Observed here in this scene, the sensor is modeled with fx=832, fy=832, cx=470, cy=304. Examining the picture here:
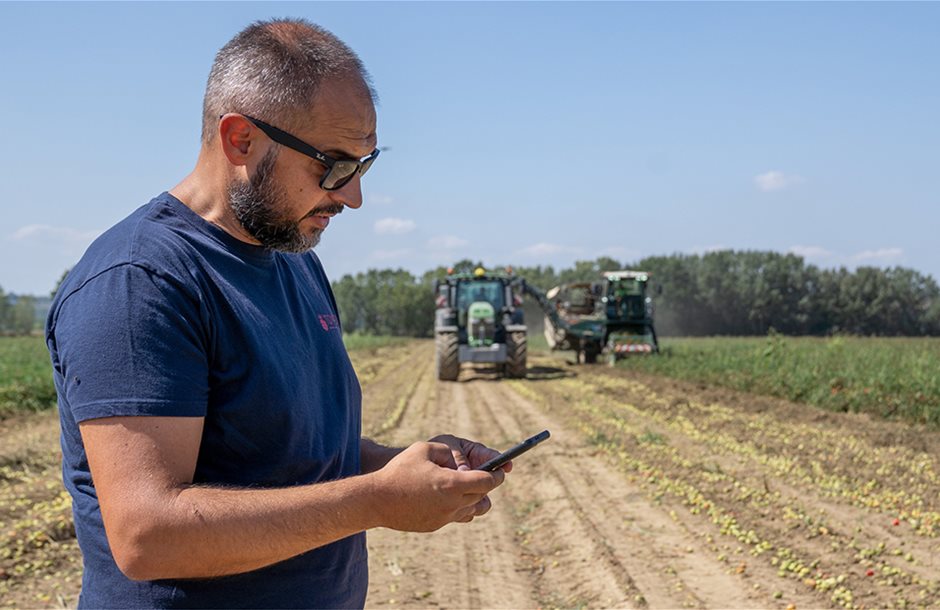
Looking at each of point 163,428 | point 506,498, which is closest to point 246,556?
point 163,428

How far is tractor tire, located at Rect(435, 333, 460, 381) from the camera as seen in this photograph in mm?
19594

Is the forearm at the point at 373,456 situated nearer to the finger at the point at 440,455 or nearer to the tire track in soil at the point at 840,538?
the finger at the point at 440,455

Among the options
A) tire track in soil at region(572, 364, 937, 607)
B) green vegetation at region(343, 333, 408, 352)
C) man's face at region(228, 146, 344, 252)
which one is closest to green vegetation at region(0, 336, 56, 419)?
tire track in soil at region(572, 364, 937, 607)

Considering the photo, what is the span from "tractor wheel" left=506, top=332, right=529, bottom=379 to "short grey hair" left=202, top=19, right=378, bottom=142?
18.0m

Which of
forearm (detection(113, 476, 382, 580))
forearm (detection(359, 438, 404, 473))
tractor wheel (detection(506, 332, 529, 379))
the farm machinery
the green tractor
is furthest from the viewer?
the farm machinery

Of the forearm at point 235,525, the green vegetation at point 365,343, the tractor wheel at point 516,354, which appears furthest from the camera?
the green vegetation at point 365,343

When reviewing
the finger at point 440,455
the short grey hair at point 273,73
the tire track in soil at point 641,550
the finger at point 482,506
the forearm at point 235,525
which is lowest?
the tire track in soil at point 641,550

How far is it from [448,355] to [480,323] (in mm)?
1068

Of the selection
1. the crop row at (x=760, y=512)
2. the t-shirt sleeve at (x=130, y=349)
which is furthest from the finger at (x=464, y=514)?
the crop row at (x=760, y=512)

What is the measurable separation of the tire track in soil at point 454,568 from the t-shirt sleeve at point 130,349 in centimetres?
404

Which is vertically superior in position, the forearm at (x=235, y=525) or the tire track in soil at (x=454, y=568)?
the forearm at (x=235, y=525)

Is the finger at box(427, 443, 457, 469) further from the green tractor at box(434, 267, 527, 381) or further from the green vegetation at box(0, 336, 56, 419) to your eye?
the green tractor at box(434, 267, 527, 381)

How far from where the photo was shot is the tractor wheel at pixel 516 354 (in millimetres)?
19828

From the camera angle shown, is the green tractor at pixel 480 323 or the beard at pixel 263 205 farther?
the green tractor at pixel 480 323
